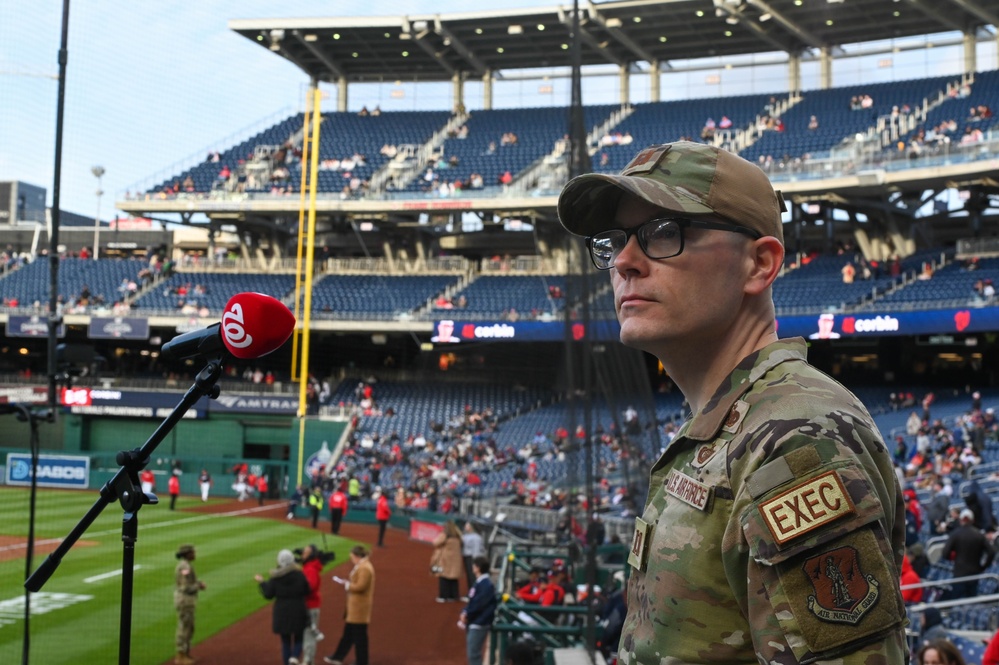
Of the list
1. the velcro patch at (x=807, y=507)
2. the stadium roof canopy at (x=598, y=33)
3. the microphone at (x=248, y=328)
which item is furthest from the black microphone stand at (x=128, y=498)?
the stadium roof canopy at (x=598, y=33)

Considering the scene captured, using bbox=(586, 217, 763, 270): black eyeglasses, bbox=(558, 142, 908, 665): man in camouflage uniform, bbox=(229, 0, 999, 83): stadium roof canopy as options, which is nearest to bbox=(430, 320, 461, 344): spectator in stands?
bbox=(229, 0, 999, 83): stadium roof canopy

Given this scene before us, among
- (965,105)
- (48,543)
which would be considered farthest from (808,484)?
(965,105)

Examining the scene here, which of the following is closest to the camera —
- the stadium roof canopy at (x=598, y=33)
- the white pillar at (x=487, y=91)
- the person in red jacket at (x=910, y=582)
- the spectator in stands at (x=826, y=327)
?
the person in red jacket at (x=910, y=582)

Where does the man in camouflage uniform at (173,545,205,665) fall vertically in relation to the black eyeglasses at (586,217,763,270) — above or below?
below

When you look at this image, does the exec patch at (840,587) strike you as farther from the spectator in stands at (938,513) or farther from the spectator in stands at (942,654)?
the spectator in stands at (938,513)

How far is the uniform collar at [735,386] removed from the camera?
4.86 ft

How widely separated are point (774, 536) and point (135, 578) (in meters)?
15.5

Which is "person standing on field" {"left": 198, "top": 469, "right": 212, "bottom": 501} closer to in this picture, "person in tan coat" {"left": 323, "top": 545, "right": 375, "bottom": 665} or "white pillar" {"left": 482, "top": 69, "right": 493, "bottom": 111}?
"person in tan coat" {"left": 323, "top": 545, "right": 375, "bottom": 665}

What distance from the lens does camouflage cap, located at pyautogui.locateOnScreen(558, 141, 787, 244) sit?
1.55 metres

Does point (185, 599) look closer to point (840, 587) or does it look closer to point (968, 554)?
point (968, 554)

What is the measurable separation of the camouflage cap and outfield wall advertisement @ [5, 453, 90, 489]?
25654mm

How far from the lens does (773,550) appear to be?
3.99 ft

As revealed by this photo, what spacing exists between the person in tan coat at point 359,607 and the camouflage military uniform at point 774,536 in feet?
29.1

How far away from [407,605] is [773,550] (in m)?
13.3
